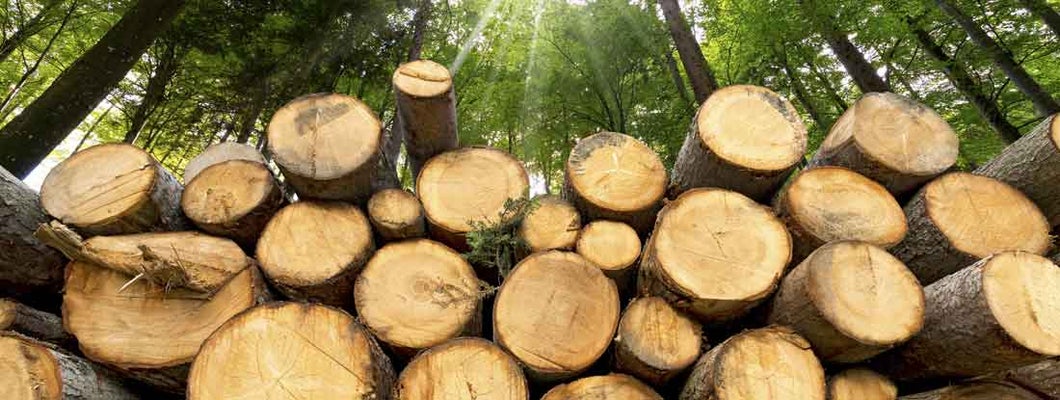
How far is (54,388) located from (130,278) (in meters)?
0.43

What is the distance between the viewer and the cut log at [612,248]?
2023mm

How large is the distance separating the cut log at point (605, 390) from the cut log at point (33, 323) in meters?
1.73

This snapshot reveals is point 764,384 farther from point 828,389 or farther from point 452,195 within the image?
point 452,195

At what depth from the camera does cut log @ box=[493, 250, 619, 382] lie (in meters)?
1.71

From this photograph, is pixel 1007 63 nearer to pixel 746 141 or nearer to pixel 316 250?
pixel 746 141

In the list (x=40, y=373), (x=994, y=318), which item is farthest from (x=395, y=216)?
(x=994, y=318)

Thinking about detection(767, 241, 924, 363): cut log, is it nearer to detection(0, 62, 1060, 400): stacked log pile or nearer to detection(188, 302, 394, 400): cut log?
detection(0, 62, 1060, 400): stacked log pile

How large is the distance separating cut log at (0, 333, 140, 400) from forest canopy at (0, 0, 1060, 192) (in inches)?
152

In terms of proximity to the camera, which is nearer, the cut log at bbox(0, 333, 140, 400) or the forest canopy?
the cut log at bbox(0, 333, 140, 400)

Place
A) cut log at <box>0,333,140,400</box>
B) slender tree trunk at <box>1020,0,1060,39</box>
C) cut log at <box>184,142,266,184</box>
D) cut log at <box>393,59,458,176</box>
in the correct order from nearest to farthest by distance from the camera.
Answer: cut log at <box>0,333,140,400</box> < cut log at <box>393,59,458,176</box> < cut log at <box>184,142,266,184</box> < slender tree trunk at <box>1020,0,1060,39</box>

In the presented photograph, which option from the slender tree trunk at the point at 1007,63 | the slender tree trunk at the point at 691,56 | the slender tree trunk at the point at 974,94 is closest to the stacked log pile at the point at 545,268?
the slender tree trunk at the point at 691,56

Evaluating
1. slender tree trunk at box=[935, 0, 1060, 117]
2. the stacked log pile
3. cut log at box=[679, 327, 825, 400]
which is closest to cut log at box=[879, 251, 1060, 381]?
the stacked log pile

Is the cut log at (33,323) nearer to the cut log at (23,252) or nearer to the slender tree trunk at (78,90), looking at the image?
the cut log at (23,252)

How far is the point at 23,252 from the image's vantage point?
6.52 ft
